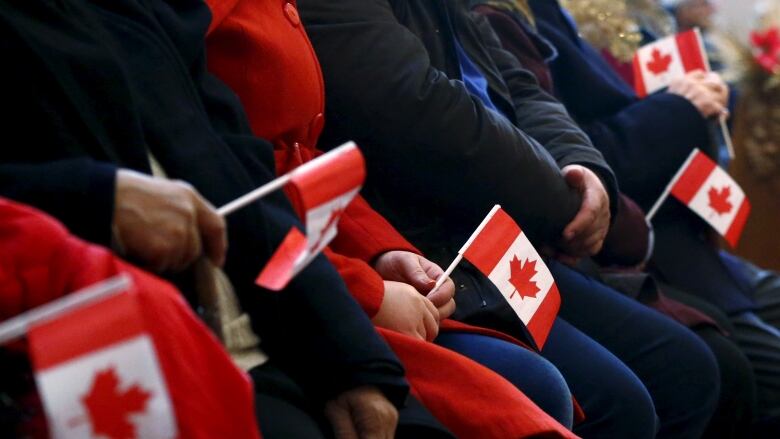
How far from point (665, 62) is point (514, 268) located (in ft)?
3.71

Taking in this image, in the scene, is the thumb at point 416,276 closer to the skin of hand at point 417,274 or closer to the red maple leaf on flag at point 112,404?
the skin of hand at point 417,274

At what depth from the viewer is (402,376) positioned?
3.37 ft

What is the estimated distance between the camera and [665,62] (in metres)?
2.30

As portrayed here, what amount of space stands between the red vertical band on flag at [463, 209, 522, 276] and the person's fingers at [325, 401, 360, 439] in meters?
0.29

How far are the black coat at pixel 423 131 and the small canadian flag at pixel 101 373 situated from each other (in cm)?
75

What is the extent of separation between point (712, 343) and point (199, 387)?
1.32 m

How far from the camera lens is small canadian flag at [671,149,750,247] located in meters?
2.07

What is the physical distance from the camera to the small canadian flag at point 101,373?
684 millimetres

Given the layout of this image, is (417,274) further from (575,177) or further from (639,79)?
(639,79)

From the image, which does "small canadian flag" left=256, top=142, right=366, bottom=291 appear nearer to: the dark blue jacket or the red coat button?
the red coat button

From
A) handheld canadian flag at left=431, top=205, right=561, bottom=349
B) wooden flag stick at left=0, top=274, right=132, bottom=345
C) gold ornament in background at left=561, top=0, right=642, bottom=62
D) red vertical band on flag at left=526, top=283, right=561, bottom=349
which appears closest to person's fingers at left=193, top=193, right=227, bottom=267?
wooden flag stick at left=0, top=274, right=132, bottom=345

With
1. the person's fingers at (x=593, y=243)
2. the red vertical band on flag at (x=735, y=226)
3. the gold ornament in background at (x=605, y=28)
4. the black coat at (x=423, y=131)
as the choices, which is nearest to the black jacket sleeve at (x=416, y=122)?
the black coat at (x=423, y=131)

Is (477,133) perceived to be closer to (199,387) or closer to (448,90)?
(448,90)

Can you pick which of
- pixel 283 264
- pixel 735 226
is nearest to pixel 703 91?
pixel 735 226
